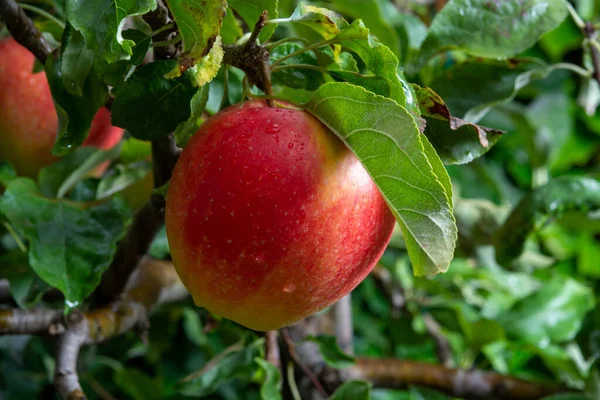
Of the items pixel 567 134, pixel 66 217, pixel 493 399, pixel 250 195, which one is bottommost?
pixel 567 134

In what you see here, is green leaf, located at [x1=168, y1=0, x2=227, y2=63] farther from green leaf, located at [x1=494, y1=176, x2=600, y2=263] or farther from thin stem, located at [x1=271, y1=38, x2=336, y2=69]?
green leaf, located at [x1=494, y1=176, x2=600, y2=263]

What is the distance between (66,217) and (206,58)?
24 centimetres

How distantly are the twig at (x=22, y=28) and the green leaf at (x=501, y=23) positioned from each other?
1.00 feet

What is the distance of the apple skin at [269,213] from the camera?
13.4 inches

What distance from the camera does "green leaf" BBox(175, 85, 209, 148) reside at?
1.19 feet

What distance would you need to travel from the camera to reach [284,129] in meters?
0.35

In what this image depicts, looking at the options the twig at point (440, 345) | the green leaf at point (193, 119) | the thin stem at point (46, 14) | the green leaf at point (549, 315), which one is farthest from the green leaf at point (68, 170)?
the twig at point (440, 345)

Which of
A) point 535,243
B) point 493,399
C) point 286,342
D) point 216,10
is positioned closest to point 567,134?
point 535,243

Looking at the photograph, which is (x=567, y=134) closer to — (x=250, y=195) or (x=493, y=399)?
(x=493, y=399)

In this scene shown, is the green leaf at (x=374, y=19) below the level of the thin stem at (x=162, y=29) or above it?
below

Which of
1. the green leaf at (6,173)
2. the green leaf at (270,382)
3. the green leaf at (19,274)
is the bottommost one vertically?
the green leaf at (270,382)

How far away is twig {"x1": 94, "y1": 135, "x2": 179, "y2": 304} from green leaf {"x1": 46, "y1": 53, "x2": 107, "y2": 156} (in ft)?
0.17

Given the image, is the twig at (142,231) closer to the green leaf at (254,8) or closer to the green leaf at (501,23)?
the green leaf at (254,8)

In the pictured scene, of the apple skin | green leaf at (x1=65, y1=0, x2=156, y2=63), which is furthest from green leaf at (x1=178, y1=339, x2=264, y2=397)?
green leaf at (x1=65, y1=0, x2=156, y2=63)
